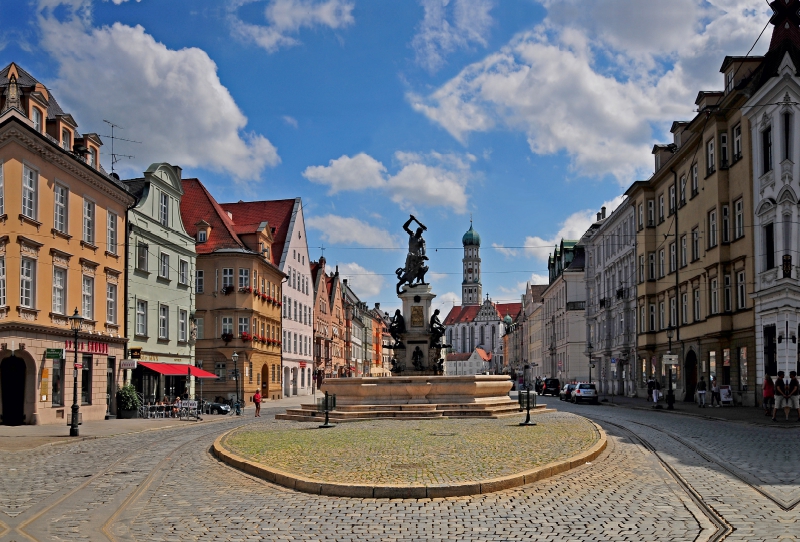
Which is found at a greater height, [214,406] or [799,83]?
[799,83]

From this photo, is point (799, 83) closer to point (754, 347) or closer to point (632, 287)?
point (754, 347)

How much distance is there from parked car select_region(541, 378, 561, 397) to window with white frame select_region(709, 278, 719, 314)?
105ft

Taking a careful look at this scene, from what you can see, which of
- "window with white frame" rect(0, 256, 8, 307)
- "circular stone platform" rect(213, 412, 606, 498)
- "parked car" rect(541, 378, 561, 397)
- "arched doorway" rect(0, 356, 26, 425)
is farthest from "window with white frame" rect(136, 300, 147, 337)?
"parked car" rect(541, 378, 561, 397)

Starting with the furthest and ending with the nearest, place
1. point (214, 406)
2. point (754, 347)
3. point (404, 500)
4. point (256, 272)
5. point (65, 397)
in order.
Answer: point (256, 272)
point (214, 406)
point (754, 347)
point (65, 397)
point (404, 500)

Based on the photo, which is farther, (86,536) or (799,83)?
(799,83)

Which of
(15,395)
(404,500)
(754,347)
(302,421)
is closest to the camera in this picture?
(404,500)

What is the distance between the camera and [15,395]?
30.9 meters

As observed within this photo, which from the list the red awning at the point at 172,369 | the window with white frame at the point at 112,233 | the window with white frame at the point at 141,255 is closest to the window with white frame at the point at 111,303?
the window with white frame at the point at 112,233

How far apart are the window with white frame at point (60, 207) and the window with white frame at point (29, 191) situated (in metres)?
1.30

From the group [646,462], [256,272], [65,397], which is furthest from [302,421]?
[256,272]

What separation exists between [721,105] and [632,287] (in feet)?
73.5

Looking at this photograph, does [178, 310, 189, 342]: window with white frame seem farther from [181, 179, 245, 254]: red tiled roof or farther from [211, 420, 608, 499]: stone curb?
[211, 420, 608, 499]: stone curb

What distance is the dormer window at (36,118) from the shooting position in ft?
104

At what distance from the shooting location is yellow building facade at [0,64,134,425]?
29600 millimetres
